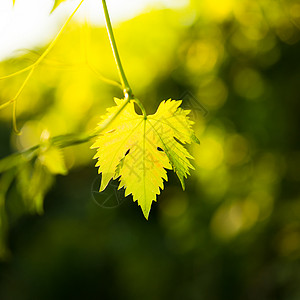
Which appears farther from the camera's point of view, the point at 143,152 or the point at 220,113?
the point at 220,113

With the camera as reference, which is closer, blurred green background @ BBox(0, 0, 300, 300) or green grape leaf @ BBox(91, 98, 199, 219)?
green grape leaf @ BBox(91, 98, 199, 219)

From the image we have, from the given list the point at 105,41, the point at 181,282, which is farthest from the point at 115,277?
the point at 105,41

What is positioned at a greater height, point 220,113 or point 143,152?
point 220,113

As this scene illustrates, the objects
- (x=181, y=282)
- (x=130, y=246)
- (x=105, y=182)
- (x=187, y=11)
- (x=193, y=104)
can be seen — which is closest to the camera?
(x=105, y=182)

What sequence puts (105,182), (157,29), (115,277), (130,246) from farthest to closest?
(115,277) < (130,246) < (157,29) < (105,182)

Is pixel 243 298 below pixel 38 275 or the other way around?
below

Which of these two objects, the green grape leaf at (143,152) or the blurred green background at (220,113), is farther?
the blurred green background at (220,113)

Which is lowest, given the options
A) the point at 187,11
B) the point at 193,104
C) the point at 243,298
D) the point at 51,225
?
the point at 243,298

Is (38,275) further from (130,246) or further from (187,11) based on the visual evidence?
(187,11)
